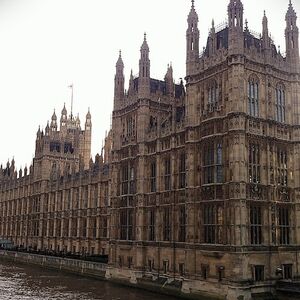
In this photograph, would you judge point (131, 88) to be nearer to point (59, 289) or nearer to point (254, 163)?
point (254, 163)

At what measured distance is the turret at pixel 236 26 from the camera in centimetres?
4717

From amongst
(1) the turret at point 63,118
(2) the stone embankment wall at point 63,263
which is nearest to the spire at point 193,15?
(2) the stone embankment wall at point 63,263

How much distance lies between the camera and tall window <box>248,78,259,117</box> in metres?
47.9

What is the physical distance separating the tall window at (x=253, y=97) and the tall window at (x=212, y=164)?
4660 millimetres

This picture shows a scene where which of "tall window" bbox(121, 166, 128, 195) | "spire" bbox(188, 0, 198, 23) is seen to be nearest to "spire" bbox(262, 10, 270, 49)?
"spire" bbox(188, 0, 198, 23)

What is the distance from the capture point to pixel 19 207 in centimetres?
12444

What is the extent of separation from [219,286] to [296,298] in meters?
6.95

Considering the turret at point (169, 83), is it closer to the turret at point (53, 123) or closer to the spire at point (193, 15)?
the spire at point (193, 15)

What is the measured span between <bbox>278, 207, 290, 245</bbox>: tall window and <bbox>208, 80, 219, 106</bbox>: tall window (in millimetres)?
12827

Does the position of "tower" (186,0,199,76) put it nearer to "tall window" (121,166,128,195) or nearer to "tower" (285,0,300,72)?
"tower" (285,0,300,72)

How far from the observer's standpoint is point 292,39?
170 feet

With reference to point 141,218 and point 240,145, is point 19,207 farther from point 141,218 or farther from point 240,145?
point 240,145

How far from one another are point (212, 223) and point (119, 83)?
92.2ft

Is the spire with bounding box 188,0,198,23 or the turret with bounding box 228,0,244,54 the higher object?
the spire with bounding box 188,0,198,23
